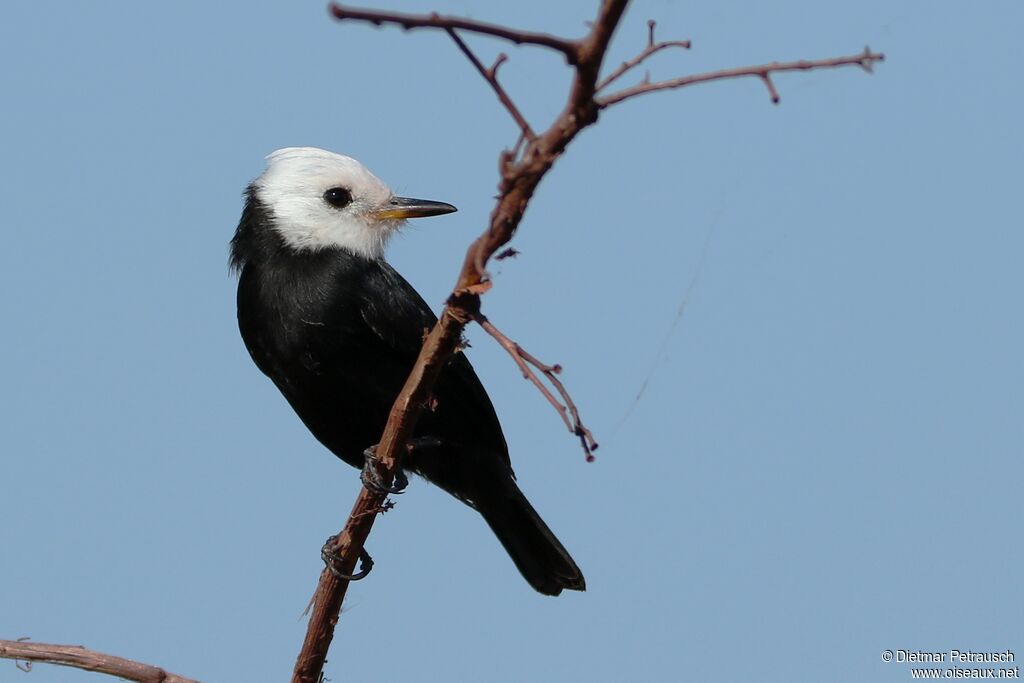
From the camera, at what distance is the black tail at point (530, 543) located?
595 cm

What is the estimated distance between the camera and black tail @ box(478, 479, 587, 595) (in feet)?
19.5

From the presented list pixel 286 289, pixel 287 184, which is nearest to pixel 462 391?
pixel 286 289

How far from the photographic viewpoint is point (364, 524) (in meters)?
4.24

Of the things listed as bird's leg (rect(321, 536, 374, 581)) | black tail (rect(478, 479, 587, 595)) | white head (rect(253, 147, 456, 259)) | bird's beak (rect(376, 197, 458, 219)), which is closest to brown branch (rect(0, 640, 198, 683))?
bird's leg (rect(321, 536, 374, 581))

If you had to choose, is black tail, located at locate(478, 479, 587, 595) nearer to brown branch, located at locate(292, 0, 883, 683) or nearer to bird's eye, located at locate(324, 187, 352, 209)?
bird's eye, located at locate(324, 187, 352, 209)

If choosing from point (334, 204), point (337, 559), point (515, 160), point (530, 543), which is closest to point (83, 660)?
Answer: point (337, 559)

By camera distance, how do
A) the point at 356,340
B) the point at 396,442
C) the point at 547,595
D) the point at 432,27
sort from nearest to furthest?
the point at 432,27
the point at 396,442
the point at 356,340
the point at 547,595

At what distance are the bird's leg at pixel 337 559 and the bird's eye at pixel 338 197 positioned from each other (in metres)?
2.14

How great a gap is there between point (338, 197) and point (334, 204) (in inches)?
2.0

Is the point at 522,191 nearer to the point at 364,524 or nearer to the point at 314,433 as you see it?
the point at 364,524

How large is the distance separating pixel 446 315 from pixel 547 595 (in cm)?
326

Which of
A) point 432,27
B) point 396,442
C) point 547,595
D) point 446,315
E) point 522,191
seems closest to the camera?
point 432,27

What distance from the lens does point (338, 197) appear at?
6.33m

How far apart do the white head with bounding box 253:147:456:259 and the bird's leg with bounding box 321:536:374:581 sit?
1850mm
